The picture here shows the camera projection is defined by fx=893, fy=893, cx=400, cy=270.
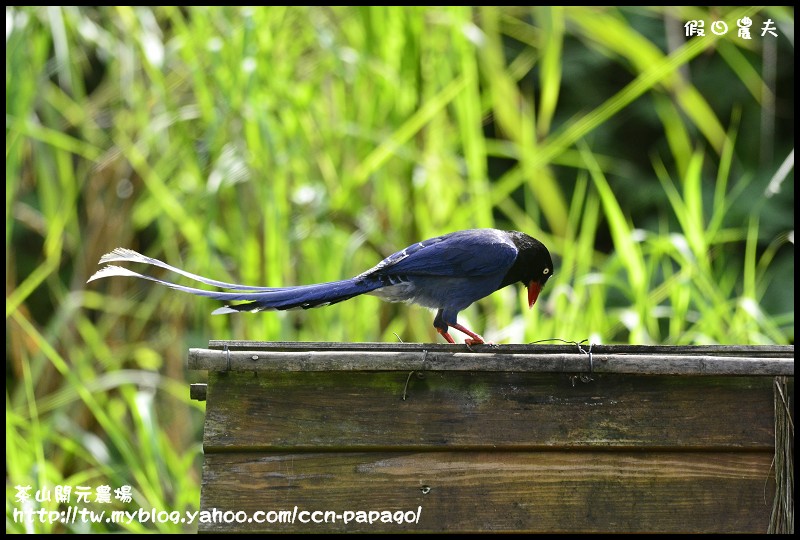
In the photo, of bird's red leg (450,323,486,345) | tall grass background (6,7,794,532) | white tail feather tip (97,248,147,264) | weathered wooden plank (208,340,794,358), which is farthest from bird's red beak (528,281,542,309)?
white tail feather tip (97,248,147,264)

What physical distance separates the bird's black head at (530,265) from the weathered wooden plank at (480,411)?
2.70 ft

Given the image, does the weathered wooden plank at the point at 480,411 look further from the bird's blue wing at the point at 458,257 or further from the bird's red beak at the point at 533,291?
the bird's red beak at the point at 533,291

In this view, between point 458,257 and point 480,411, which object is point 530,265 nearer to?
point 458,257

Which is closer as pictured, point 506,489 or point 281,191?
point 506,489

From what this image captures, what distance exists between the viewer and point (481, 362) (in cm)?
180

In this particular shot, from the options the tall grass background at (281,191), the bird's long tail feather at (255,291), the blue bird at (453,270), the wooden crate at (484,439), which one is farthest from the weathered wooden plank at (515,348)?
the tall grass background at (281,191)

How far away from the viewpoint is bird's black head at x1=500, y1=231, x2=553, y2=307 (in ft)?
8.73

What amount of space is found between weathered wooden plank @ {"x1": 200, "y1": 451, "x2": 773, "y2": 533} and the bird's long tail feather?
40 cm

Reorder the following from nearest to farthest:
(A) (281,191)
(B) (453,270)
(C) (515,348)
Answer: (C) (515,348)
(B) (453,270)
(A) (281,191)

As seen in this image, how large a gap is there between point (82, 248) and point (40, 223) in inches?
15.7

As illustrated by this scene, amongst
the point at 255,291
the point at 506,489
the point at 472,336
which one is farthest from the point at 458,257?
the point at 506,489

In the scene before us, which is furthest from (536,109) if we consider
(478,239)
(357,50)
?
(478,239)

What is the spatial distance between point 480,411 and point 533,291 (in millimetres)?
992

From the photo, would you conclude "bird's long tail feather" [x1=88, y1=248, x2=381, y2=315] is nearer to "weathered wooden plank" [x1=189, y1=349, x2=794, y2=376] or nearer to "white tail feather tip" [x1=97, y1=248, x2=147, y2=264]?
"white tail feather tip" [x1=97, y1=248, x2=147, y2=264]
